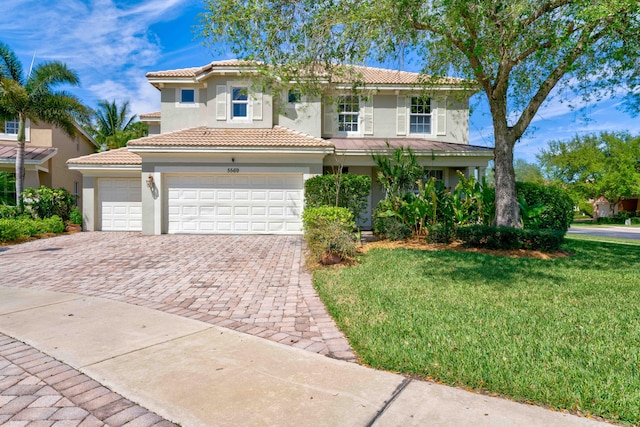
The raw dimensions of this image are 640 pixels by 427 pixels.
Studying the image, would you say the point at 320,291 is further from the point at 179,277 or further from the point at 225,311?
the point at 179,277

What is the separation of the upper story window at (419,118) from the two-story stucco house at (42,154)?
17508 millimetres

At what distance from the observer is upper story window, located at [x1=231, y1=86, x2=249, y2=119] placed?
1554 centimetres

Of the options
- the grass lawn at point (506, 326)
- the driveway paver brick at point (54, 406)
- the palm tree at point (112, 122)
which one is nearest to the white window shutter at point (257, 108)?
the grass lawn at point (506, 326)

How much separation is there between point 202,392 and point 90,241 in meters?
11.7

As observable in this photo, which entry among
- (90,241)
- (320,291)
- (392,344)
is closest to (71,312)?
(320,291)

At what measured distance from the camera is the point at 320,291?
19.1ft

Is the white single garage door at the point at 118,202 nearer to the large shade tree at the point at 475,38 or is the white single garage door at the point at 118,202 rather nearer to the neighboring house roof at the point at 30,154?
the neighboring house roof at the point at 30,154

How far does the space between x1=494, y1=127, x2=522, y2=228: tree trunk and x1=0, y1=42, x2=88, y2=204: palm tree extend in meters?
18.5

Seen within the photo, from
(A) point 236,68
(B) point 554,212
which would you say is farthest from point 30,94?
(B) point 554,212

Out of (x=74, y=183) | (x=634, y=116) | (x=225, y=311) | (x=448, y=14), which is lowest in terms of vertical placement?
(x=225, y=311)

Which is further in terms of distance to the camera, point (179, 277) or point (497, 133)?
point (497, 133)

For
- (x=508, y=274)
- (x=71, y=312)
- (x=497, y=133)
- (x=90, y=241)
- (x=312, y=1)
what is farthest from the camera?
(x=90, y=241)

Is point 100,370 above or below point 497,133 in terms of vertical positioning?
below

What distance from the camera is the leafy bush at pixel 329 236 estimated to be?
7.78 m
